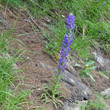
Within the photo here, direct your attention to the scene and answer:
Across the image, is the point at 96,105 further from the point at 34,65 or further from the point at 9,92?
the point at 9,92

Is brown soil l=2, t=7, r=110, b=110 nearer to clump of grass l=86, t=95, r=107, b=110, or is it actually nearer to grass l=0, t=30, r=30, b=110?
grass l=0, t=30, r=30, b=110

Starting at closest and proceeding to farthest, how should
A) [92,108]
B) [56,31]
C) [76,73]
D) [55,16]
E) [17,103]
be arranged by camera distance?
[17,103], [92,108], [76,73], [56,31], [55,16]

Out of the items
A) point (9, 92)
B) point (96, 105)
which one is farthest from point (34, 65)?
point (96, 105)

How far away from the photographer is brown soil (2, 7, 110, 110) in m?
2.55

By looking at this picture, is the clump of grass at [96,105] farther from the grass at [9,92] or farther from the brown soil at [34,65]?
the grass at [9,92]

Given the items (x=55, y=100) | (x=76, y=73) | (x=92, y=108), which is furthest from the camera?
(x=76, y=73)

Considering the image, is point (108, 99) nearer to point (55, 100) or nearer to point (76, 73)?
point (76, 73)

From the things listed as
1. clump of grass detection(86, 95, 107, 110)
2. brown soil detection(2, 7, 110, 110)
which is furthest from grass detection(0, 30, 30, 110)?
clump of grass detection(86, 95, 107, 110)

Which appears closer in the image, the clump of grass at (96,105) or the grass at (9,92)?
the grass at (9,92)

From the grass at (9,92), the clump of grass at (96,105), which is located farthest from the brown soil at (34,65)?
the clump of grass at (96,105)

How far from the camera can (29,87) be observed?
255cm

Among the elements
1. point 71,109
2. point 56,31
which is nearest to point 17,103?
point 71,109

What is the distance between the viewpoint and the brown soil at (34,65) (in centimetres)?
255

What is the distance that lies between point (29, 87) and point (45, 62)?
0.72 m
